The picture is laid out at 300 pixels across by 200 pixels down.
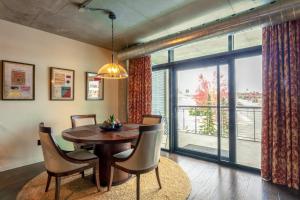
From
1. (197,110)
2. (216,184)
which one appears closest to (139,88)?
(197,110)

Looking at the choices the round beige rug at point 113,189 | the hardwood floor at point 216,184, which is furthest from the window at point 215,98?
the round beige rug at point 113,189

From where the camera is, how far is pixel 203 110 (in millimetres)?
3893

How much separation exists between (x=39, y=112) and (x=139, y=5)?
107 inches

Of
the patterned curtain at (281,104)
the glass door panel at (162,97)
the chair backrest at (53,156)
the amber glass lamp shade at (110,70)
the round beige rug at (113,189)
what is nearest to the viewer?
the chair backrest at (53,156)

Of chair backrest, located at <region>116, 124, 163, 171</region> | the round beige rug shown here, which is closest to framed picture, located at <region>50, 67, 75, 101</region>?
the round beige rug

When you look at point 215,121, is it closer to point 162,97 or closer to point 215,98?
point 215,98

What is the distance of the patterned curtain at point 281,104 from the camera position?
240cm

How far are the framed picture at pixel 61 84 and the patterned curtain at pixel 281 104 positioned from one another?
12.2ft

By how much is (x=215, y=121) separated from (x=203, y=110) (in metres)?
0.37

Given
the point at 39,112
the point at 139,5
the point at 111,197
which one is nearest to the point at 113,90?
the point at 39,112

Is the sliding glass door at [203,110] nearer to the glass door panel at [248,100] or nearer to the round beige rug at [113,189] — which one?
the glass door panel at [248,100]

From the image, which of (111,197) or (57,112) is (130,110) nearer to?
(57,112)

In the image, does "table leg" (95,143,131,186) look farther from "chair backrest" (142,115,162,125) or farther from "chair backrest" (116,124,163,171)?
"chair backrest" (142,115,162,125)

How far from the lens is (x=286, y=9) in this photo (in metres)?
2.23
